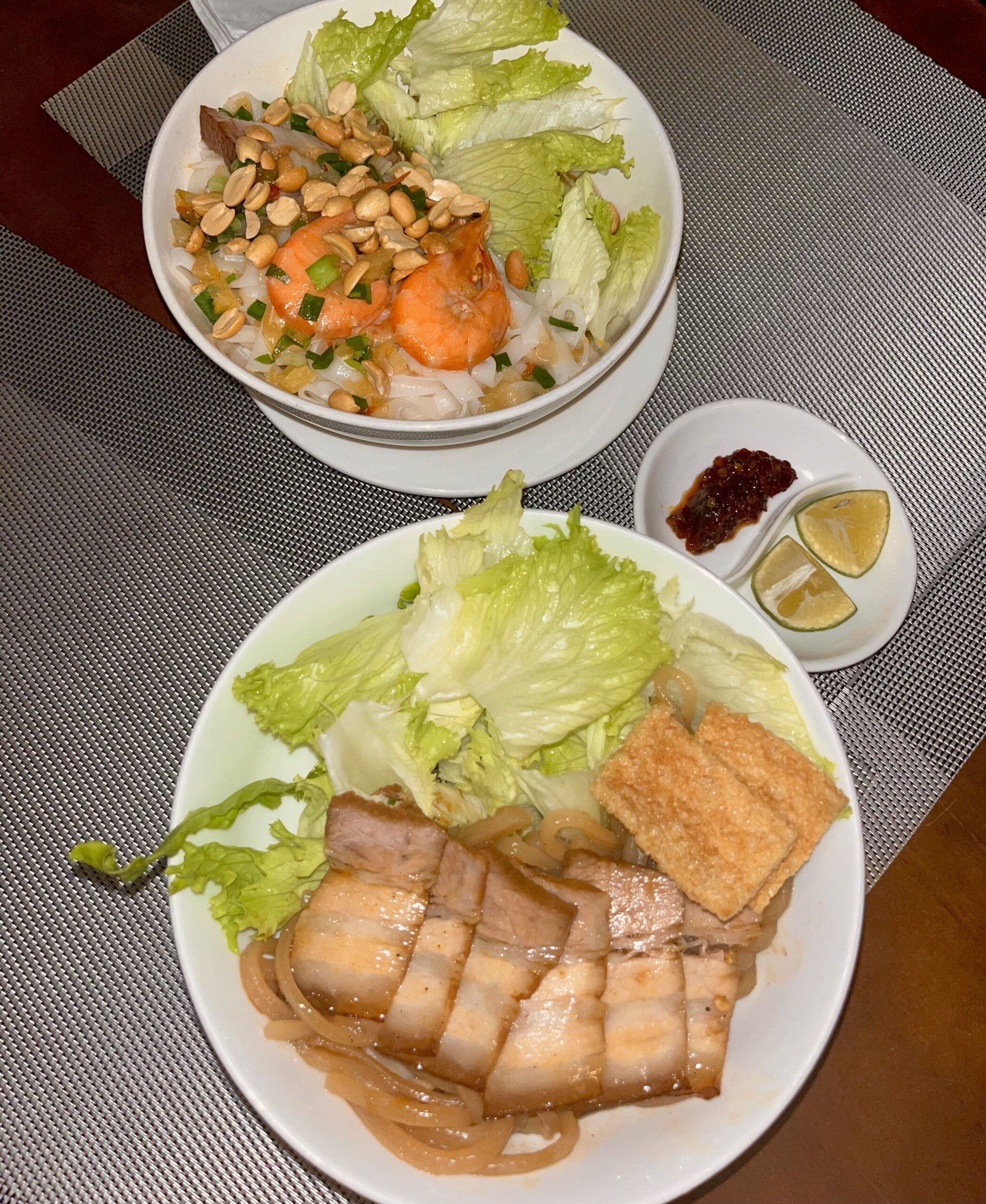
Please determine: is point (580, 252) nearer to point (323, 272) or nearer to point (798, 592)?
point (323, 272)

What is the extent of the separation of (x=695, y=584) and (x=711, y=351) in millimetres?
936

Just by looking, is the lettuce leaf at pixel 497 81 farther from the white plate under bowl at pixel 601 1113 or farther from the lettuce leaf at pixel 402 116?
the white plate under bowl at pixel 601 1113

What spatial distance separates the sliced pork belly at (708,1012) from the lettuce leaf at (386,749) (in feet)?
1.88

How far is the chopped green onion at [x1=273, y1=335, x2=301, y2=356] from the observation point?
2166 millimetres

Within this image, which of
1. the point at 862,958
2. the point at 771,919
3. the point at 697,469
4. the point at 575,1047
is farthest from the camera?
the point at 697,469

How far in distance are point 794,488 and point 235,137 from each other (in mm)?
1608

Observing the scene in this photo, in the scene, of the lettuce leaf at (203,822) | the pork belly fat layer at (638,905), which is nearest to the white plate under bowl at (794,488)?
the pork belly fat layer at (638,905)

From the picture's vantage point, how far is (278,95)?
241 cm

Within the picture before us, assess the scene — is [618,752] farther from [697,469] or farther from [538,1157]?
[697,469]

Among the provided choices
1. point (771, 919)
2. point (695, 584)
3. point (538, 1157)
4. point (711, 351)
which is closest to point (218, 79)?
point (711, 351)

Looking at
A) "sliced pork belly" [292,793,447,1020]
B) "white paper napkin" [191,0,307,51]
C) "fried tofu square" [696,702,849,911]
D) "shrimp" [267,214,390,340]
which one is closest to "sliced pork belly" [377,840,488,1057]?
"sliced pork belly" [292,793,447,1020]

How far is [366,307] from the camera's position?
7.08ft

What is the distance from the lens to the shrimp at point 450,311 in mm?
2105

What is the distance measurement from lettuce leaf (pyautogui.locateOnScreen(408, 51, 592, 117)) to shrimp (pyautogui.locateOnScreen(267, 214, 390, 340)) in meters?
0.42
